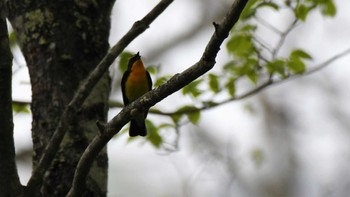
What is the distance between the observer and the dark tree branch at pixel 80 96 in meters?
2.42

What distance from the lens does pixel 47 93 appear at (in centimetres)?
312

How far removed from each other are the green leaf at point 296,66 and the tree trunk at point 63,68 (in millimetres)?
1516

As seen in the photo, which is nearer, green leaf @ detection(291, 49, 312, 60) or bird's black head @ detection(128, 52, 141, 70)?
green leaf @ detection(291, 49, 312, 60)

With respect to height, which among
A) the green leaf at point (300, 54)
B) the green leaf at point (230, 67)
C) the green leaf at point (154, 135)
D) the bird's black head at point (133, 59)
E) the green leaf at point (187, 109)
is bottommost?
the green leaf at point (154, 135)

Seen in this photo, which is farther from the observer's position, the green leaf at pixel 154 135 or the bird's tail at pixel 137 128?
the green leaf at pixel 154 135

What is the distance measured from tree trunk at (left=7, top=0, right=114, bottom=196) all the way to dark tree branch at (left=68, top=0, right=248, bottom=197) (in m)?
0.52

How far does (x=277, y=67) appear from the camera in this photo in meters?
4.36

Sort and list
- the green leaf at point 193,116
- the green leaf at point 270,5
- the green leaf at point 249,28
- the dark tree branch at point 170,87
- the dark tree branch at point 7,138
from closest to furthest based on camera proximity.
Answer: the dark tree branch at point 170,87 < the dark tree branch at point 7,138 < the green leaf at point 270,5 < the green leaf at point 249,28 < the green leaf at point 193,116

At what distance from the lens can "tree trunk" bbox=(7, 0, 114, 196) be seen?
3.00 metres

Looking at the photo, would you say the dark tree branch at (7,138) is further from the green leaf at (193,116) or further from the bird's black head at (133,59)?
the green leaf at (193,116)

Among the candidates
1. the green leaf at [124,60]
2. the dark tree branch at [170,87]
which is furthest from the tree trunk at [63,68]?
the green leaf at [124,60]

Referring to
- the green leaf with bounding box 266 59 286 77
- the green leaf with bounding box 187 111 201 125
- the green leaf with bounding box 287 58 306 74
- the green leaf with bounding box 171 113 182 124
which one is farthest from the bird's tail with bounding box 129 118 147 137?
the green leaf with bounding box 287 58 306 74

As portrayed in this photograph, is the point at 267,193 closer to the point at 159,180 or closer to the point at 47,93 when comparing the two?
the point at 159,180

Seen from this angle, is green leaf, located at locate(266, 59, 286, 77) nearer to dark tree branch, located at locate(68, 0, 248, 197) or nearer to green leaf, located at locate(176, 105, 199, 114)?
green leaf, located at locate(176, 105, 199, 114)
